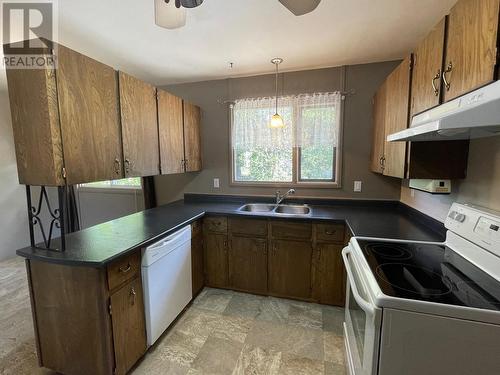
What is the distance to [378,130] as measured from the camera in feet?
7.66

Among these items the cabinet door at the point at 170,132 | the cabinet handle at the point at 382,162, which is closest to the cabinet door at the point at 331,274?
the cabinet handle at the point at 382,162

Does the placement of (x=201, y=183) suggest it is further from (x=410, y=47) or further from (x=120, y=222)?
(x=410, y=47)

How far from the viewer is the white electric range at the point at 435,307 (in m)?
0.86

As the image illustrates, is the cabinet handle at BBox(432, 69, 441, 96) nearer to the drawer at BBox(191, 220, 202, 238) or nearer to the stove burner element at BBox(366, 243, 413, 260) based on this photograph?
the stove burner element at BBox(366, 243, 413, 260)

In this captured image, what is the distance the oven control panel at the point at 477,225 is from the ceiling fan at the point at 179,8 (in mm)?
1362

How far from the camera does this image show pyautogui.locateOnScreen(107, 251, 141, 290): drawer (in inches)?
56.3

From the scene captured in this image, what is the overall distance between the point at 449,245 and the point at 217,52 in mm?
2380

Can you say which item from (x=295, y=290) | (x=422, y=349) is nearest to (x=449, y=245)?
(x=422, y=349)

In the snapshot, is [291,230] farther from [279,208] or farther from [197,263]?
[197,263]

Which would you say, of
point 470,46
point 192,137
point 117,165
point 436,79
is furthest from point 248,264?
point 470,46

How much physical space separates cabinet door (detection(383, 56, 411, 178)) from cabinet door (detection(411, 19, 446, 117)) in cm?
9

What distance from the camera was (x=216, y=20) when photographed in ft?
5.67

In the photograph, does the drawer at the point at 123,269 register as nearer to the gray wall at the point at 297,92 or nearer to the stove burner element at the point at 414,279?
the stove burner element at the point at 414,279

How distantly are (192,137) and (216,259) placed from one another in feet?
4.88
